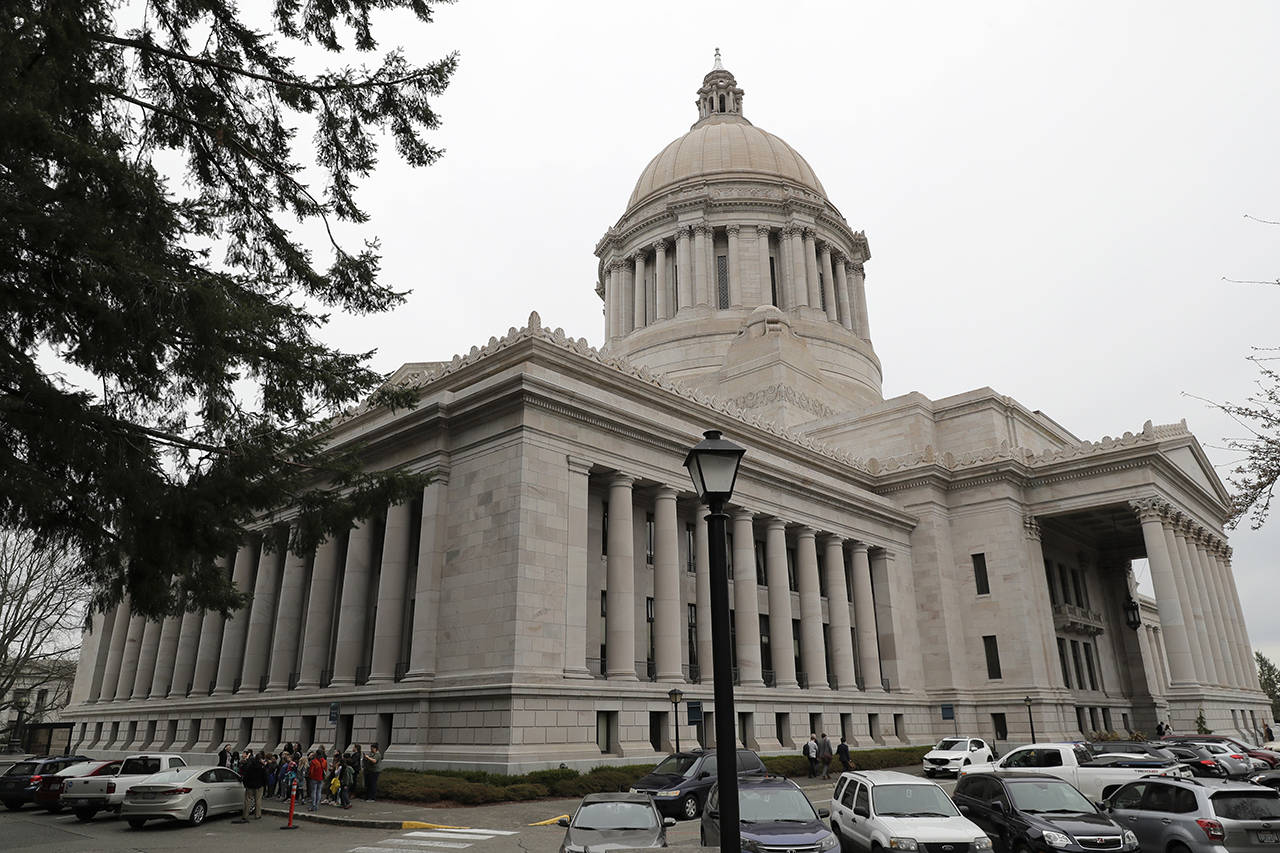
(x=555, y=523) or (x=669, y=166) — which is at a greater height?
(x=669, y=166)

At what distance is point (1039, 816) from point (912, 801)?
6.68 ft

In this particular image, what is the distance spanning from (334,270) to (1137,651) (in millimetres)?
56202

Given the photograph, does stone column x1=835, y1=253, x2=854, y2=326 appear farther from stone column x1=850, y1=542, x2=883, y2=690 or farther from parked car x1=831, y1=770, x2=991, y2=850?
parked car x1=831, y1=770, x2=991, y2=850

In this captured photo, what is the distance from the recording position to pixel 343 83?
50.3 ft

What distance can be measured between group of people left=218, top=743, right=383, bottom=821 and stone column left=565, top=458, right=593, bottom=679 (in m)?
6.44

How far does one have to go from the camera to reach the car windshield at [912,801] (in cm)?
1446

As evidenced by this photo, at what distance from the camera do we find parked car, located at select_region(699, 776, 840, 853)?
1294 cm

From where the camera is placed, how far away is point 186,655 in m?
39.9

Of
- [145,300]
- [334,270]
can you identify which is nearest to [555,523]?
[334,270]

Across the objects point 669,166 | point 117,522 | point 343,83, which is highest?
point 669,166

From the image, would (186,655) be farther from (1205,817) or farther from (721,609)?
(1205,817)

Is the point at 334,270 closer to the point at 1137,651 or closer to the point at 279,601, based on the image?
the point at 279,601

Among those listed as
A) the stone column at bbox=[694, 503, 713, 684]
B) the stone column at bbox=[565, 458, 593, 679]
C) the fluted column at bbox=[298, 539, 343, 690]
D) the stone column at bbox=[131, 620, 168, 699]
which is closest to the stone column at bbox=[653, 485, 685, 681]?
the stone column at bbox=[694, 503, 713, 684]

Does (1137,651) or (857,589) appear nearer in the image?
(857,589)
